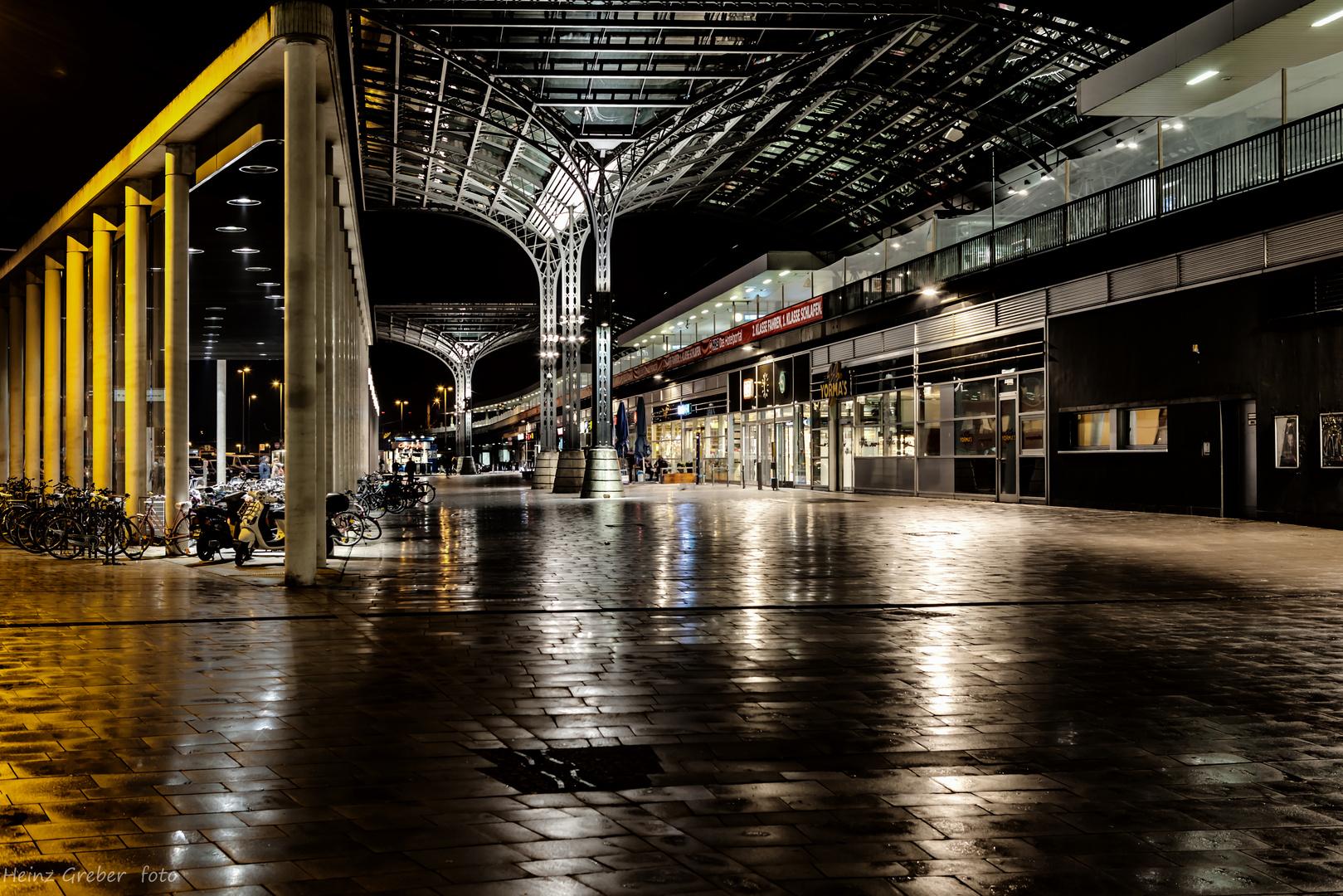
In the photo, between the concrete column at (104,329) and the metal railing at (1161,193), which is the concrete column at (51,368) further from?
the metal railing at (1161,193)

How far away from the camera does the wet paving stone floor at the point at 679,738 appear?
3592 millimetres

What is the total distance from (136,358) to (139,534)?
3.95 metres

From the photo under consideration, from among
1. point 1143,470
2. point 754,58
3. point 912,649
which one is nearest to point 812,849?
point 912,649

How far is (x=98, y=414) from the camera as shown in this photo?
20.5 meters

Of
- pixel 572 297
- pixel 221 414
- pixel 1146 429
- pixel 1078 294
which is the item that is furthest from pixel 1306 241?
pixel 221 414

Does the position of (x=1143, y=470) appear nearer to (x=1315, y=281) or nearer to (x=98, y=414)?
(x=1315, y=281)

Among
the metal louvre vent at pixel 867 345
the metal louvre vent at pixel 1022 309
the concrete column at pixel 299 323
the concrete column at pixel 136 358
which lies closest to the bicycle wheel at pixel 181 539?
the concrete column at pixel 136 358

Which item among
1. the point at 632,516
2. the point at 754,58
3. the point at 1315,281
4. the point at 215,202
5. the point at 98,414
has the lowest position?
the point at 632,516

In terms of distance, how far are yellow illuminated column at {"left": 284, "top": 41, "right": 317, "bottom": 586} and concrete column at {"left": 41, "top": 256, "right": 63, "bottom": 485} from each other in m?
14.5

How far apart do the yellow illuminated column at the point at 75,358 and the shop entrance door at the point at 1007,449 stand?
842 inches

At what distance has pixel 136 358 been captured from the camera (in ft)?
58.4

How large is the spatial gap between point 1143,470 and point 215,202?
19.0 meters

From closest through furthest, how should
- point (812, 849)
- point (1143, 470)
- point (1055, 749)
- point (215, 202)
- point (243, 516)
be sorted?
point (812, 849) → point (1055, 749) → point (243, 516) → point (215, 202) → point (1143, 470)

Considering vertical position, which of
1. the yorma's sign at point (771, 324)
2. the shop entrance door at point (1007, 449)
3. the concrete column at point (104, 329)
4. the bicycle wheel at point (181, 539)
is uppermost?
the yorma's sign at point (771, 324)
